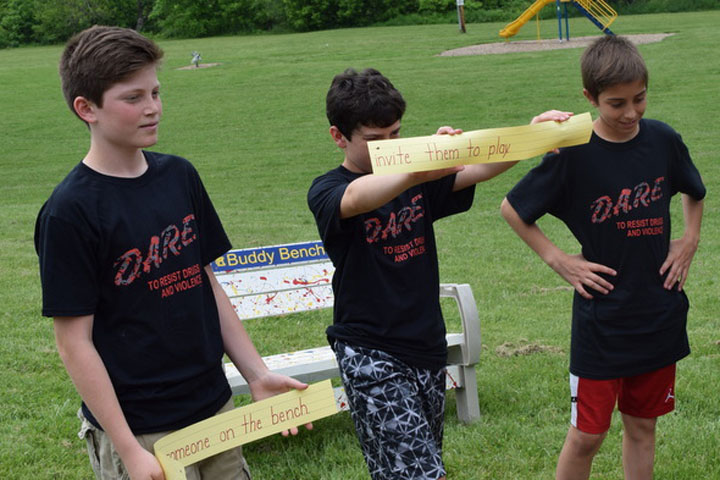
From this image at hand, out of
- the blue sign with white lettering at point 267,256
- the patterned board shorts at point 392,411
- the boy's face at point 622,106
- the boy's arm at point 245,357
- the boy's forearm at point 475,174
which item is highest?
the boy's face at point 622,106

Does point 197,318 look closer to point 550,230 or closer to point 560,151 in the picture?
point 560,151

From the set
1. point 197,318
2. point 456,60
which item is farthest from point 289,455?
point 456,60

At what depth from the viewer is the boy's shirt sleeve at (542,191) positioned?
3.32 meters

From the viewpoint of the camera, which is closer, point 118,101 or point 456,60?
point 118,101

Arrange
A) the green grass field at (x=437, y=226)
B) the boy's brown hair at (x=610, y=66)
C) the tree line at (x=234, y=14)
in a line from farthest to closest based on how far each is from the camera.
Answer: the tree line at (x=234, y=14) → the green grass field at (x=437, y=226) → the boy's brown hair at (x=610, y=66)

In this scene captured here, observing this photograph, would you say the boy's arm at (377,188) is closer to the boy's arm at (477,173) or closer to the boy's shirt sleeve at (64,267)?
the boy's arm at (477,173)

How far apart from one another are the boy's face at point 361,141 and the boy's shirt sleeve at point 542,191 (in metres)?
0.61

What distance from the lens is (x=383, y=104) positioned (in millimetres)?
2975

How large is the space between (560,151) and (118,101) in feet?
5.49

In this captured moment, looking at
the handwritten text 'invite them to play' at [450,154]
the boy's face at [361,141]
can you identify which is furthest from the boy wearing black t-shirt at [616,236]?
the handwritten text 'invite them to play' at [450,154]

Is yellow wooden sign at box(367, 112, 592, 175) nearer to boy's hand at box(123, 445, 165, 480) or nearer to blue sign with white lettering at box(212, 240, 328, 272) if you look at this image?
boy's hand at box(123, 445, 165, 480)

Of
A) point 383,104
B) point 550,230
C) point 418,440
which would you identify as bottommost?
point 550,230

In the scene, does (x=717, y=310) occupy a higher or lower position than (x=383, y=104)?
lower

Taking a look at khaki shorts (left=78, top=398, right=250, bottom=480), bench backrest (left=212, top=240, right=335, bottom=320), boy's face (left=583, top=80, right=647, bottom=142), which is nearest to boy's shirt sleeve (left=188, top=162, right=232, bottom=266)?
khaki shorts (left=78, top=398, right=250, bottom=480)
